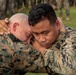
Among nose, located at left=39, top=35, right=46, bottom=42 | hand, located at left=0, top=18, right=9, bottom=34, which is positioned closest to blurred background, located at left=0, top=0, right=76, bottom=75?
hand, located at left=0, top=18, right=9, bottom=34

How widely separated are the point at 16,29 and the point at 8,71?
33cm

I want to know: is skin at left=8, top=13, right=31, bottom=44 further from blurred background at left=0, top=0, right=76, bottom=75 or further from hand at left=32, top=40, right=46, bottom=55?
blurred background at left=0, top=0, right=76, bottom=75

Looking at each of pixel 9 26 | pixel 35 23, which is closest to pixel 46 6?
pixel 35 23

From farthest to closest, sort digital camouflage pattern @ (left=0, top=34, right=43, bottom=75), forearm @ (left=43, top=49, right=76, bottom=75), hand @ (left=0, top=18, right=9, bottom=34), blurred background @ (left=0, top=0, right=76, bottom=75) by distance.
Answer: blurred background @ (left=0, top=0, right=76, bottom=75) → hand @ (left=0, top=18, right=9, bottom=34) → digital camouflage pattern @ (left=0, top=34, right=43, bottom=75) → forearm @ (left=43, top=49, right=76, bottom=75)

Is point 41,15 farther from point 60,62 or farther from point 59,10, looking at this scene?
point 59,10

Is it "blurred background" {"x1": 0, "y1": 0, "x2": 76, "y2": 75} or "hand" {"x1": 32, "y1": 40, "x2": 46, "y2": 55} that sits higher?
"hand" {"x1": 32, "y1": 40, "x2": 46, "y2": 55}

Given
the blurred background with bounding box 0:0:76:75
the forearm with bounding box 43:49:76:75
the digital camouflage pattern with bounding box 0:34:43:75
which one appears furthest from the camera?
the blurred background with bounding box 0:0:76:75

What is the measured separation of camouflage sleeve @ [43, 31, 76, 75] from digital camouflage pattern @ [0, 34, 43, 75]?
0.09 metres

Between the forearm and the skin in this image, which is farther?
the skin

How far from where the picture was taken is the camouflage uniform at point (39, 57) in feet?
9.53

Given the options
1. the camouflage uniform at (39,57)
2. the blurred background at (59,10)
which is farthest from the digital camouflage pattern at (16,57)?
the blurred background at (59,10)

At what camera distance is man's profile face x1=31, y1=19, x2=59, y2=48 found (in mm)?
2930

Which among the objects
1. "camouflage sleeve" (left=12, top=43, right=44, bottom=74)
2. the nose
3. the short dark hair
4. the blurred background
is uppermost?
the short dark hair

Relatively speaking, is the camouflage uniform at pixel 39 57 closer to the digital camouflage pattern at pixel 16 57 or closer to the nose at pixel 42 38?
the digital camouflage pattern at pixel 16 57
